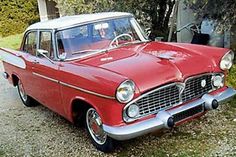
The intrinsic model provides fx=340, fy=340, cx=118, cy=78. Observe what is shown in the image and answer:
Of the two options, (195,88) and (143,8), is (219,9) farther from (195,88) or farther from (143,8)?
(143,8)

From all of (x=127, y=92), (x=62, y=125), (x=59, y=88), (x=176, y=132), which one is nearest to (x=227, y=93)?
(x=176, y=132)

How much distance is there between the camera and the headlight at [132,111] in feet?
12.4

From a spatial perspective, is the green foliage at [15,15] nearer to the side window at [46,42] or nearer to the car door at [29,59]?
the car door at [29,59]

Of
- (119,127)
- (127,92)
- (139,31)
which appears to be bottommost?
(119,127)

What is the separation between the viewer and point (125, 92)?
370 cm

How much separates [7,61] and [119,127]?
13.0ft

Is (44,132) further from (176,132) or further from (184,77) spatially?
(184,77)

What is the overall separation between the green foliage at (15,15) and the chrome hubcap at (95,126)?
659 inches

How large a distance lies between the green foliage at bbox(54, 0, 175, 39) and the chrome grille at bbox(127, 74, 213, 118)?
5829 mm

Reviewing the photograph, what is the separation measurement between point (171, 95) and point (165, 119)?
1.23 feet

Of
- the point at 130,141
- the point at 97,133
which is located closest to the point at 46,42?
the point at 97,133

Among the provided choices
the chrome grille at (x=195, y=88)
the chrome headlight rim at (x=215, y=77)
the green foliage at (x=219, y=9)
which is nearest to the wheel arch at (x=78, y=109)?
the chrome grille at (x=195, y=88)

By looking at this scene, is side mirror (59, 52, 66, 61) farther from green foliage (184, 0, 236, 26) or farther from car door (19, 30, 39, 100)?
green foliage (184, 0, 236, 26)

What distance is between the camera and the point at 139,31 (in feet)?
17.7
